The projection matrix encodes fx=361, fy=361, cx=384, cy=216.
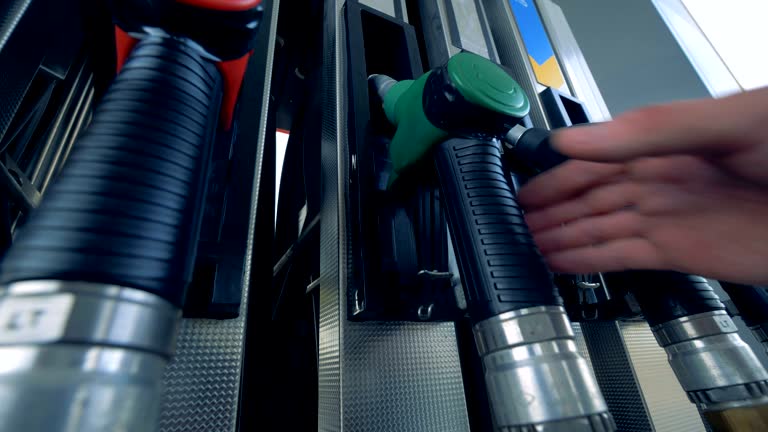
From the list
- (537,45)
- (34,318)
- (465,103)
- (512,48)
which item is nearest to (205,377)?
(34,318)

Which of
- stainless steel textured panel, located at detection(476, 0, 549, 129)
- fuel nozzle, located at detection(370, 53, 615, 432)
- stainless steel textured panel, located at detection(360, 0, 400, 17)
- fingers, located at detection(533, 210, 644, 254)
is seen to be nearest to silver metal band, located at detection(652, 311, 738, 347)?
fingers, located at detection(533, 210, 644, 254)

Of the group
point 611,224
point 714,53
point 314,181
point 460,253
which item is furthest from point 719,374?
point 714,53

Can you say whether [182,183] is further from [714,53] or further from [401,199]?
[714,53]

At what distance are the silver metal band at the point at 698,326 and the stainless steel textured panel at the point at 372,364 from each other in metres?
0.30

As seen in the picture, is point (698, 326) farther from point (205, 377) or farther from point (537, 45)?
point (537, 45)

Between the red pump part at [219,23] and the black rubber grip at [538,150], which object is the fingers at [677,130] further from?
the red pump part at [219,23]

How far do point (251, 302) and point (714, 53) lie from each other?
9.15ft

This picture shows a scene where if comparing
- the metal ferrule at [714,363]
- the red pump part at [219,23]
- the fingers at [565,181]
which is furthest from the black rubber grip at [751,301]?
the red pump part at [219,23]

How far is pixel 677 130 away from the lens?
0.98 ft

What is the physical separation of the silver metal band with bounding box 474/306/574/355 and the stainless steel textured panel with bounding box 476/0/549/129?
86 cm

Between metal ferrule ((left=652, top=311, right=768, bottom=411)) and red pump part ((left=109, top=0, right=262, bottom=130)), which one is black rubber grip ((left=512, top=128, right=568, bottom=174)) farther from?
red pump part ((left=109, top=0, right=262, bottom=130))

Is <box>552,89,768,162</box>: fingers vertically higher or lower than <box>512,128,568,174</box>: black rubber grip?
lower

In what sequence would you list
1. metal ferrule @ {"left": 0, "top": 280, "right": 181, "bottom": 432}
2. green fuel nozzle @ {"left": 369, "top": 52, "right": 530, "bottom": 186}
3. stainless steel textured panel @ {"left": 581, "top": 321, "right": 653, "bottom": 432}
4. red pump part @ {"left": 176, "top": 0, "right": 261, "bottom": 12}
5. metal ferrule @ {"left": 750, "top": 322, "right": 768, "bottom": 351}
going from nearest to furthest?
metal ferrule @ {"left": 0, "top": 280, "right": 181, "bottom": 432}, red pump part @ {"left": 176, "top": 0, "right": 261, "bottom": 12}, green fuel nozzle @ {"left": 369, "top": 52, "right": 530, "bottom": 186}, metal ferrule @ {"left": 750, "top": 322, "right": 768, "bottom": 351}, stainless steel textured panel @ {"left": 581, "top": 321, "right": 653, "bottom": 432}

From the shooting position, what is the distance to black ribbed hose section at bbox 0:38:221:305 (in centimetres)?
17
